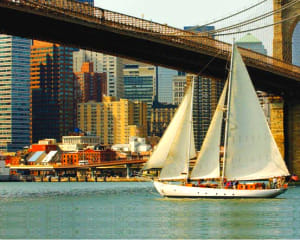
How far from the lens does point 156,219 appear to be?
128 feet

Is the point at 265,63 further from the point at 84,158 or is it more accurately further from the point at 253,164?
the point at 84,158

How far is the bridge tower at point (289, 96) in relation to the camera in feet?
234

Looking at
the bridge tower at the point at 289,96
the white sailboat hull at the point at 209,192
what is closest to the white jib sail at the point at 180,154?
the white sailboat hull at the point at 209,192

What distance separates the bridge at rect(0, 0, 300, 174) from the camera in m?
A: 50.8

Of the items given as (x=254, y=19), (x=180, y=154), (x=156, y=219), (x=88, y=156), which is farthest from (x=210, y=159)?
(x=88, y=156)

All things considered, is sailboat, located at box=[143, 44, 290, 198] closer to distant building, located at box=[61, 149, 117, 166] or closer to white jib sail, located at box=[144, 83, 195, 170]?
white jib sail, located at box=[144, 83, 195, 170]

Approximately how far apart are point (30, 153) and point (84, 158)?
15.2 meters

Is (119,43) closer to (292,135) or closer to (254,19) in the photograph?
(254,19)

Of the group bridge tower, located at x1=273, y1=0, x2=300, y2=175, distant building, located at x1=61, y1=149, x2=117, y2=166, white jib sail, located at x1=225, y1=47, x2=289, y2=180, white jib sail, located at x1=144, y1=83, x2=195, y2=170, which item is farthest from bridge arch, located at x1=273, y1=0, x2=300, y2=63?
distant building, located at x1=61, y1=149, x2=117, y2=166

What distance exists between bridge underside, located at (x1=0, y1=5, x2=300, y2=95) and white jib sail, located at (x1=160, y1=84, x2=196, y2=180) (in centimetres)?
810

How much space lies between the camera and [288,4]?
70.8 m

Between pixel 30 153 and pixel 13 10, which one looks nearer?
pixel 13 10

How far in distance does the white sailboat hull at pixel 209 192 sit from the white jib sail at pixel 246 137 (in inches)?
33.6

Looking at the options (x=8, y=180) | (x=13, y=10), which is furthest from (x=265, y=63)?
(x=8, y=180)
